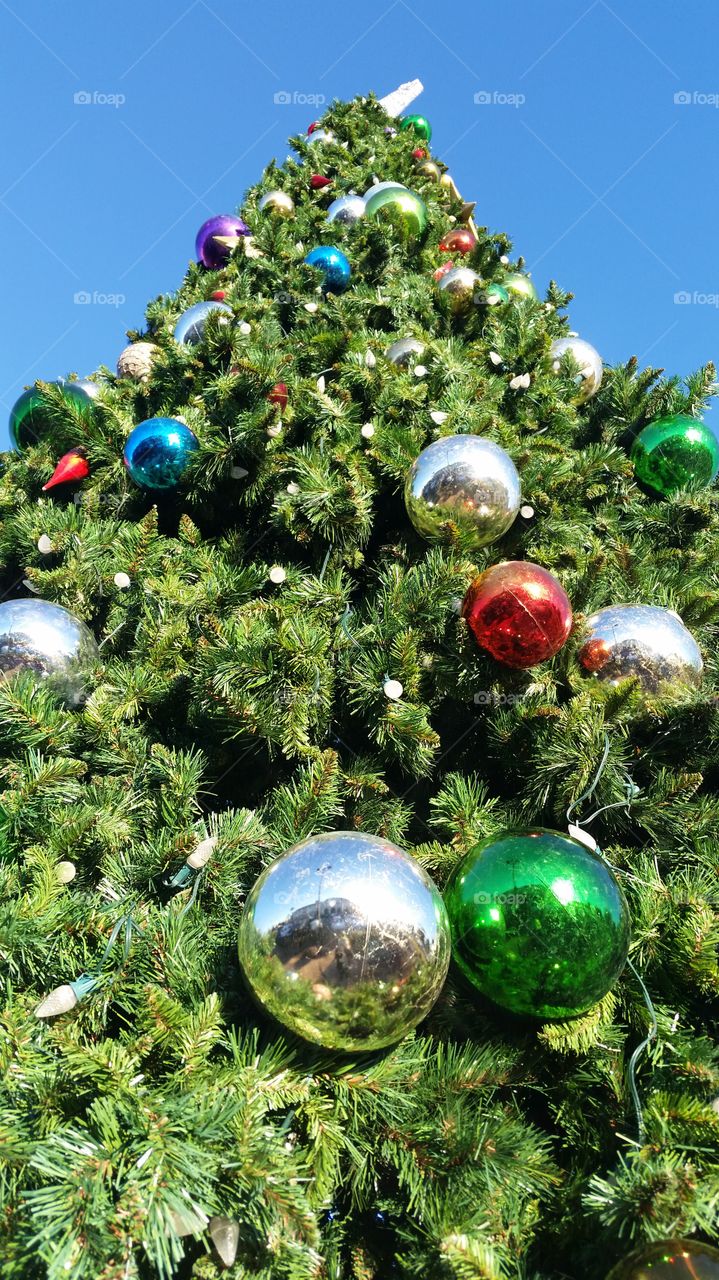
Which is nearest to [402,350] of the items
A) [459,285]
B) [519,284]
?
[459,285]

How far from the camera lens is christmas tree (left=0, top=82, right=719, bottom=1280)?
925 millimetres

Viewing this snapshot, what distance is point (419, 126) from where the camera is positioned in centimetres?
648

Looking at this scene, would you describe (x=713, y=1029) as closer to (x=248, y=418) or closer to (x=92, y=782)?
(x=92, y=782)

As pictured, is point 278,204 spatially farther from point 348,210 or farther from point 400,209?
point 400,209

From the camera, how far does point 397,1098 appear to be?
1.03 m

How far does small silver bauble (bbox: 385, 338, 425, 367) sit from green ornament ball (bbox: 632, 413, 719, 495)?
2.96ft

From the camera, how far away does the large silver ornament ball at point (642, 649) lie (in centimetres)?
161

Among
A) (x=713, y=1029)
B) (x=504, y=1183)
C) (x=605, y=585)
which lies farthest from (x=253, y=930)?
(x=605, y=585)

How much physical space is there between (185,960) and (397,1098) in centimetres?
37

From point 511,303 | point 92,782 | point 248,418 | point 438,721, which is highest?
point 511,303

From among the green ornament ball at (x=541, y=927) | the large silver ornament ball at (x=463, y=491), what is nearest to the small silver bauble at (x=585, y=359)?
the large silver ornament ball at (x=463, y=491)

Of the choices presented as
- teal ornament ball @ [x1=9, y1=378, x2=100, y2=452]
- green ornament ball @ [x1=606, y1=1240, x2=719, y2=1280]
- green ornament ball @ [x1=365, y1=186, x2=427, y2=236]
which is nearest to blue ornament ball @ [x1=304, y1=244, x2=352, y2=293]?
green ornament ball @ [x1=365, y1=186, x2=427, y2=236]

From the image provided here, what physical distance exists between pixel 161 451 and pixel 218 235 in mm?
2794

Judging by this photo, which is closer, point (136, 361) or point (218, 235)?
point (136, 361)
